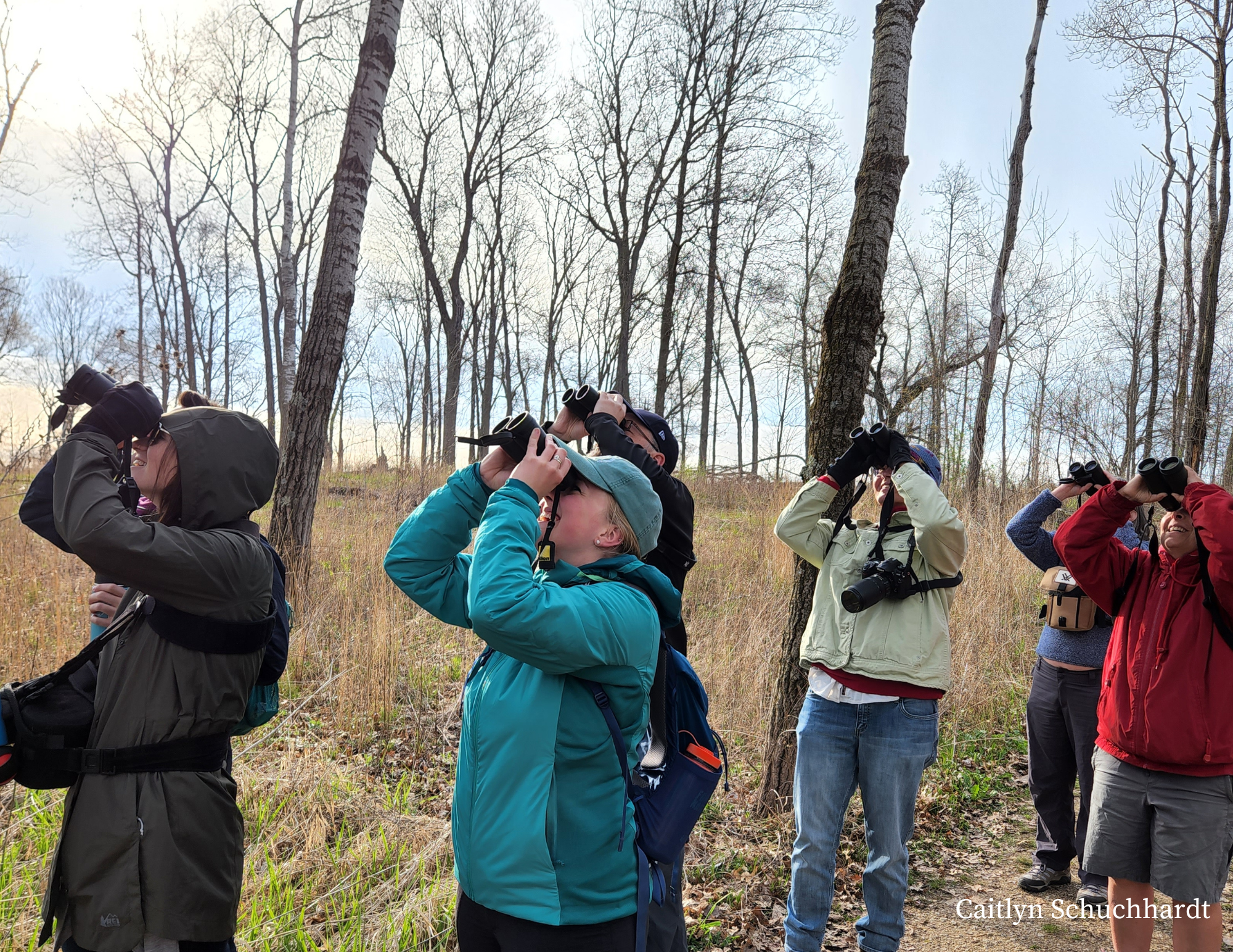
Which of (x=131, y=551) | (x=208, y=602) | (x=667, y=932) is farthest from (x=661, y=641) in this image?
(x=131, y=551)

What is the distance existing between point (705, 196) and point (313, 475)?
1098 cm

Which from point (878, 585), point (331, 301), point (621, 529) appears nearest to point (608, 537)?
point (621, 529)

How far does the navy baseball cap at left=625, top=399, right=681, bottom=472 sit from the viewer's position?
8.21 feet

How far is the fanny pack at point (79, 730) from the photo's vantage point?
1.68 metres

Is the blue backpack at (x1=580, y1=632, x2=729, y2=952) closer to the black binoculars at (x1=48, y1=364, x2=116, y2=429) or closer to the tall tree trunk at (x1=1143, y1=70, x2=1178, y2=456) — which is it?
the black binoculars at (x1=48, y1=364, x2=116, y2=429)

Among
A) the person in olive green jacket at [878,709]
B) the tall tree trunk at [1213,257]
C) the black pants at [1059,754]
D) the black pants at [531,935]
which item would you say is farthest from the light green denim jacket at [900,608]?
the tall tree trunk at [1213,257]

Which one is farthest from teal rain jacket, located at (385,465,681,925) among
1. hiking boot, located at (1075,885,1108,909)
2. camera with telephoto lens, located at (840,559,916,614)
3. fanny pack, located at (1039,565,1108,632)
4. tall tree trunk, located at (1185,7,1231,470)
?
tall tree trunk, located at (1185,7,1231,470)

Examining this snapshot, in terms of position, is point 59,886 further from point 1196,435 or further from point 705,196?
point 705,196

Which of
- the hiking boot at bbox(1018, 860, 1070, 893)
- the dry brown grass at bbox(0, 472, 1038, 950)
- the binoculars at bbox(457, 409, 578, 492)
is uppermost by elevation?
the binoculars at bbox(457, 409, 578, 492)

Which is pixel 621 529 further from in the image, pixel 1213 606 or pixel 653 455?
pixel 1213 606

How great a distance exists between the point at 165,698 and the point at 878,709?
233cm

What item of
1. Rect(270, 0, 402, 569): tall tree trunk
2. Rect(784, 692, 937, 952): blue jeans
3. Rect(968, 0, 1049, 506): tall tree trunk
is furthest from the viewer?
Rect(968, 0, 1049, 506): tall tree trunk

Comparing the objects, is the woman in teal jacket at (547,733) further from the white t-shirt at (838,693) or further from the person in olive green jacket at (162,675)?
the white t-shirt at (838,693)

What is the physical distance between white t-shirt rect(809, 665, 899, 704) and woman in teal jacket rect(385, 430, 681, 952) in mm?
1452
